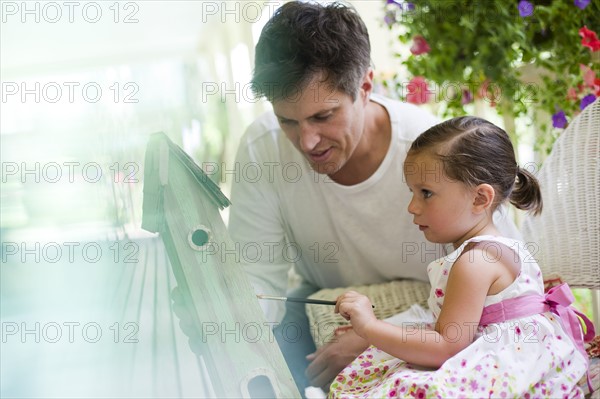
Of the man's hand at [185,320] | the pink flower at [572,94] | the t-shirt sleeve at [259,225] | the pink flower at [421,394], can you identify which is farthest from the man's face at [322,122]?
the pink flower at [572,94]

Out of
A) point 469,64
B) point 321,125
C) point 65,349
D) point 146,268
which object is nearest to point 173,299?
point 146,268

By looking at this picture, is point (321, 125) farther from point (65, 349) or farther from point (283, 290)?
point (65, 349)

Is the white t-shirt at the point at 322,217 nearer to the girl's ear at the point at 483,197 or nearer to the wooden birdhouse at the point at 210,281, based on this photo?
the girl's ear at the point at 483,197

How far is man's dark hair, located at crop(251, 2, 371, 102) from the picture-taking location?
1.41 m

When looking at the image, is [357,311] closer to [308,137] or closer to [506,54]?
[308,137]

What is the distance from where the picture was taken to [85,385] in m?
0.98

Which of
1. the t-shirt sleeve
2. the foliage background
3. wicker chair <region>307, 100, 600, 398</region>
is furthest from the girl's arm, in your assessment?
the foliage background

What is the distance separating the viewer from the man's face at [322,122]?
4.66ft

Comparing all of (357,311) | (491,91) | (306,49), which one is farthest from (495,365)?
(491,91)

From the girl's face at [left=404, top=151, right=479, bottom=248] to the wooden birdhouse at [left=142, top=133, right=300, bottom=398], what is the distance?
0.37 meters

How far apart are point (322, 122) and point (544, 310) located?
0.59 m

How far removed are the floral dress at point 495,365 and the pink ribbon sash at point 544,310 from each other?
0.03ft

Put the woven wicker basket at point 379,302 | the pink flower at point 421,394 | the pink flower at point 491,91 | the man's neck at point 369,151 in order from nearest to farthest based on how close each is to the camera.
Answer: the pink flower at point 421,394 < the woven wicker basket at point 379,302 < the man's neck at point 369,151 < the pink flower at point 491,91

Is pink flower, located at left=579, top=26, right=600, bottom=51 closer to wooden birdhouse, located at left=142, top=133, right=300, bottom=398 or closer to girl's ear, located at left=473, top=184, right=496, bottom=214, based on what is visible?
girl's ear, located at left=473, top=184, right=496, bottom=214
